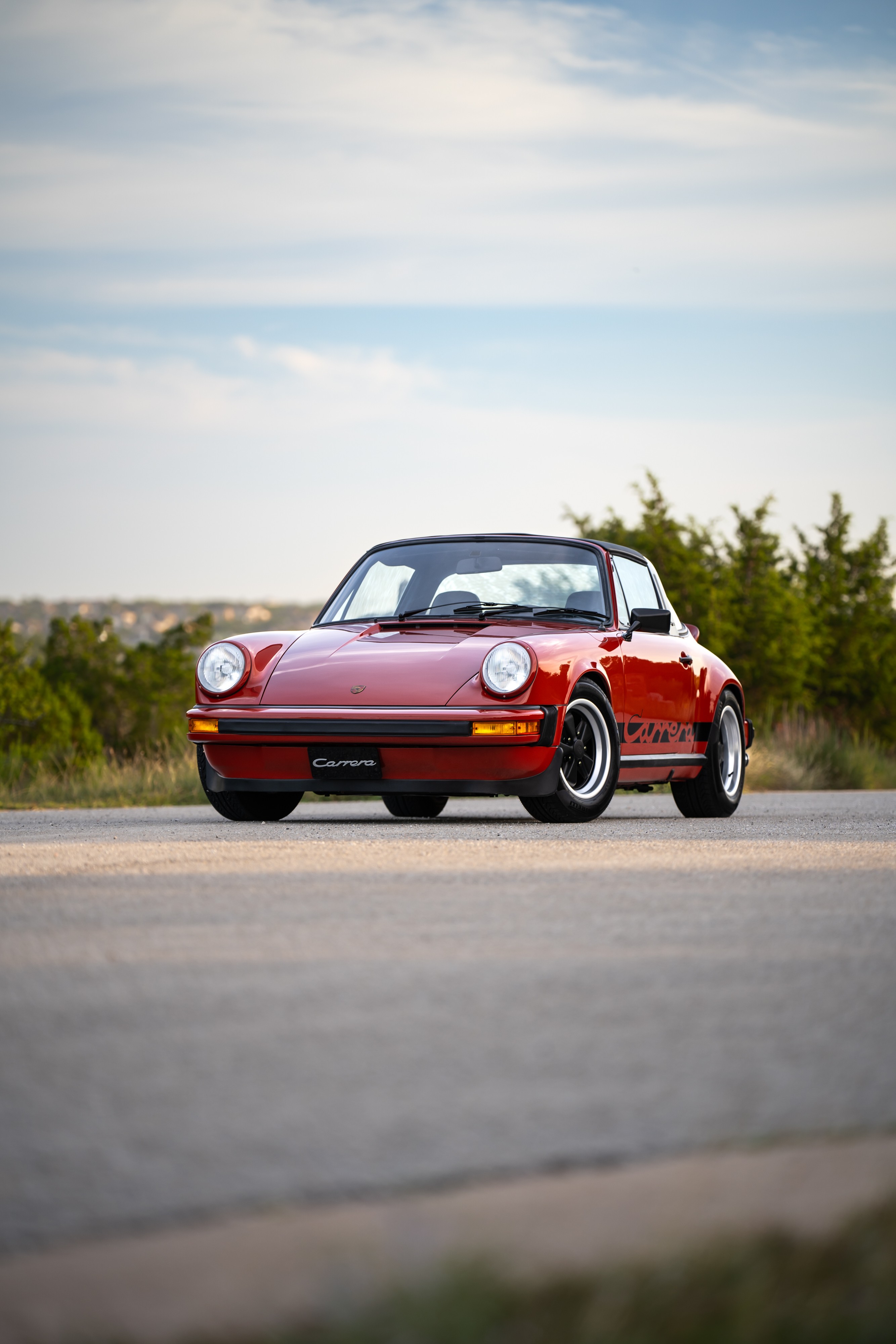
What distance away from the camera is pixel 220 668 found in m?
9.69

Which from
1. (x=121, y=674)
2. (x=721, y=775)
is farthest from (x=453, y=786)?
(x=121, y=674)

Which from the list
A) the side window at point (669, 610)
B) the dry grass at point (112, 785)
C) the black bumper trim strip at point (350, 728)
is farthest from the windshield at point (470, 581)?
the dry grass at point (112, 785)

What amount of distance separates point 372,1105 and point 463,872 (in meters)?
3.56

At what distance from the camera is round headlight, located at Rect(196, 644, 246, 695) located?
9656 millimetres

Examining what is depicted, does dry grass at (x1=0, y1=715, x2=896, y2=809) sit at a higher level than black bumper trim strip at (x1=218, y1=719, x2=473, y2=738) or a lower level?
lower

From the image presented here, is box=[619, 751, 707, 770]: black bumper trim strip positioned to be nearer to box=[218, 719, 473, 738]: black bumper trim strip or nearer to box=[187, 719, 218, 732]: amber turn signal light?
box=[218, 719, 473, 738]: black bumper trim strip

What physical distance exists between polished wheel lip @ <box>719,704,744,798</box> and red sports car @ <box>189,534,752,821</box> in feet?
0.56

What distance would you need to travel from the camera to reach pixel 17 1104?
10.3ft

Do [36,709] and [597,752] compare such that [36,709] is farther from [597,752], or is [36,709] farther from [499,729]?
[499,729]

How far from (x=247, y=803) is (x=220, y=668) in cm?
90

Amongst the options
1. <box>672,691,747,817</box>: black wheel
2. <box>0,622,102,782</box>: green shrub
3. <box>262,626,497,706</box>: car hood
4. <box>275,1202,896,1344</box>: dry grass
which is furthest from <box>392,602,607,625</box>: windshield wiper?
<box>0,622,102,782</box>: green shrub

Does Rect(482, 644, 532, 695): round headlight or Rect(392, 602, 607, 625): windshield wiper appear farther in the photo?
Rect(392, 602, 607, 625): windshield wiper

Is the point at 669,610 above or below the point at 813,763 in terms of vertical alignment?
above

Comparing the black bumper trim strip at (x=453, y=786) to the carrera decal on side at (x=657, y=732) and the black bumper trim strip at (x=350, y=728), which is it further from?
the carrera decal on side at (x=657, y=732)
